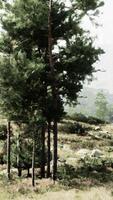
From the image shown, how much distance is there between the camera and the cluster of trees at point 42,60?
26328 millimetres

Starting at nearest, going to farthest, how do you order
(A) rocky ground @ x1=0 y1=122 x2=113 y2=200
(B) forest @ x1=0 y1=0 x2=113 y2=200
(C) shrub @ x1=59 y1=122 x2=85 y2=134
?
(A) rocky ground @ x1=0 y1=122 x2=113 y2=200
(B) forest @ x1=0 y1=0 x2=113 y2=200
(C) shrub @ x1=59 y1=122 x2=85 y2=134

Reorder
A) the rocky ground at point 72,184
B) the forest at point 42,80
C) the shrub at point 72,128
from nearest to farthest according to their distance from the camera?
the rocky ground at point 72,184
the forest at point 42,80
the shrub at point 72,128

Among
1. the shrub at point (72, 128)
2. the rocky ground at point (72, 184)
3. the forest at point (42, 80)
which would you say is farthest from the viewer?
the shrub at point (72, 128)

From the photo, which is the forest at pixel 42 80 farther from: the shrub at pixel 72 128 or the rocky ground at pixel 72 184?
the shrub at pixel 72 128

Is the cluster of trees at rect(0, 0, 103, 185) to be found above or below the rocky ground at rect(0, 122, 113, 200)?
above

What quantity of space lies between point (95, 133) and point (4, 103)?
104 feet

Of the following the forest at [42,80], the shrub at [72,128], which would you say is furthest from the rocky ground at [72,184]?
the shrub at [72,128]

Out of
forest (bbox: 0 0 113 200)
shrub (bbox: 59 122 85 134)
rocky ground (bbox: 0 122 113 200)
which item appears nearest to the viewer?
rocky ground (bbox: 0 122 113 200)

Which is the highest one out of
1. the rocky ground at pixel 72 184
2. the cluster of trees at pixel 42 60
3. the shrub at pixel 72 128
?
the cluster of trees at pixel 42 60

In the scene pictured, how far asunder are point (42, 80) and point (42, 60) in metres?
1.49

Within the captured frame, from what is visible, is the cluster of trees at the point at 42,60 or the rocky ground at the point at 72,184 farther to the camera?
the cluster of trees at the point at 42,60

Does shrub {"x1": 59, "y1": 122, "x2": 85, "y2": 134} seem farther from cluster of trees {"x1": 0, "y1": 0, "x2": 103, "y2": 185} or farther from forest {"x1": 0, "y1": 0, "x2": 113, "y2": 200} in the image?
cluster of trees {"x1": 0, "y1": 0, "x2": 103, "y2": 185}

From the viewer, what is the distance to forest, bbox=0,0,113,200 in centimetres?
2608

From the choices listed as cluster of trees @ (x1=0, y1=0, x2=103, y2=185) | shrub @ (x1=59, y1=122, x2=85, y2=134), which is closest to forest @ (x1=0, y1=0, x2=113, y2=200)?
cluster of trees @ (x1=0, y1=0, x2=103, y2=185)
